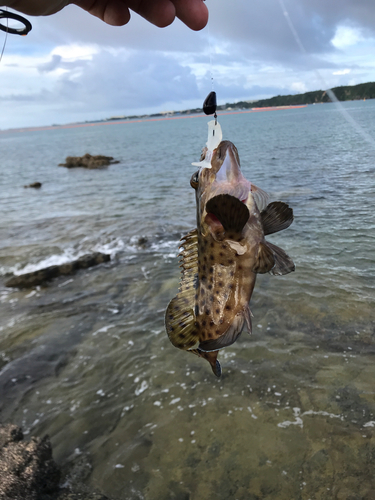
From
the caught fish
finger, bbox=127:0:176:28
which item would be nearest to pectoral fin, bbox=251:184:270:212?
the caught fish

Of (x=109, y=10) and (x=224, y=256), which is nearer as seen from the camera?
(x=224, y=256)

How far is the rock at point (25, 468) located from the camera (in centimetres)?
505

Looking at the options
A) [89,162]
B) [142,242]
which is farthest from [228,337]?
[89,162]

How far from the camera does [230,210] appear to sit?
215 cm

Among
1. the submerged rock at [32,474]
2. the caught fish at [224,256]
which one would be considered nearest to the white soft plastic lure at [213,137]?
the caught fish at [224,256]

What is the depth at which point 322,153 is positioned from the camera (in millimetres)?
40094

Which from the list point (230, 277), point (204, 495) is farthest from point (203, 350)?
point (204, 495)

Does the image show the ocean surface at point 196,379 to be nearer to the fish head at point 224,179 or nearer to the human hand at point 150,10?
the fish head at point 224,179

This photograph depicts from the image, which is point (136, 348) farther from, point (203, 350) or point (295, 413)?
point (203, 350)

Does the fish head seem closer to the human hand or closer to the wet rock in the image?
the human hand

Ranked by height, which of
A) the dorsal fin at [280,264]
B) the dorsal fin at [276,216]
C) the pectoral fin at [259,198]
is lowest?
the dorsal fin at [280,264]

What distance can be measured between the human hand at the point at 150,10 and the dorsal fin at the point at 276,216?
8.17 feet

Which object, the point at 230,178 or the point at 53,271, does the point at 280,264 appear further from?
the point at 53,271

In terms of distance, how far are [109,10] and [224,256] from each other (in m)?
3.39
